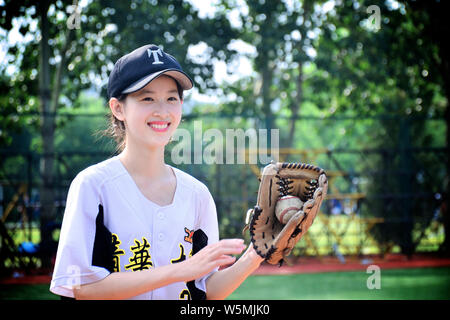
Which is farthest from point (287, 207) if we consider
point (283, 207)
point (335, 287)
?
point (335, 287)

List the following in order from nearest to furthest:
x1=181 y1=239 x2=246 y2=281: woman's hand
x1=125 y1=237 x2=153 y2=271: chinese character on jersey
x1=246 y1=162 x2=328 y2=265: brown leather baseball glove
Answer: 1. x1=181 y1=239 x2=246 y2=281: woman's hand
2. x1=125 y1=237 x2=153 y2=271: chinese character on jersey
3. x1=246 y1=162 x2=328 y2=265: brown leather baseball glove

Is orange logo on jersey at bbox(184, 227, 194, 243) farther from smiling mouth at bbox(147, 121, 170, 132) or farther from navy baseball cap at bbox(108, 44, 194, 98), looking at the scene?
navy baseball cap at bbox(108, 44, 194, 98)

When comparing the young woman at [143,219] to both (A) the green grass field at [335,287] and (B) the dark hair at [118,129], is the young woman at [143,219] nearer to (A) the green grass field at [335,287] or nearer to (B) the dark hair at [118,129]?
(B) the dark hair at [118,129]

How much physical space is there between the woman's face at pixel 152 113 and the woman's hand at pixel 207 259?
0.51 m

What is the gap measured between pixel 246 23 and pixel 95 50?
402 cm

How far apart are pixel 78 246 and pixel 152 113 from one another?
589 millimetres

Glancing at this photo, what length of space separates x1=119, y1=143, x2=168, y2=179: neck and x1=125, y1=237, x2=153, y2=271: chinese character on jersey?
287mm

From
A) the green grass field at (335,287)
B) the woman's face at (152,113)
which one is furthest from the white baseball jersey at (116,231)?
the green grass field at (335,287)

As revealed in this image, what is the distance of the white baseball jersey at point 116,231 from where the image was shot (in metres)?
1.76

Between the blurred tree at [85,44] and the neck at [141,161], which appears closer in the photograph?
the neck at [141,161]

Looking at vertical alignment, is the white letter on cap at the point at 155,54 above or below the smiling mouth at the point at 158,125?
above

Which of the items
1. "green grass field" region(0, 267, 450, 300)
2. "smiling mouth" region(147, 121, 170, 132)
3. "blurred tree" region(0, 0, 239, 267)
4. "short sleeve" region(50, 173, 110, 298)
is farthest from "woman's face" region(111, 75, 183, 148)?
"blurred tree" region(0, 0, 239, 267)

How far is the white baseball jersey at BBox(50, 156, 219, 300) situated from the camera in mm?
1757
